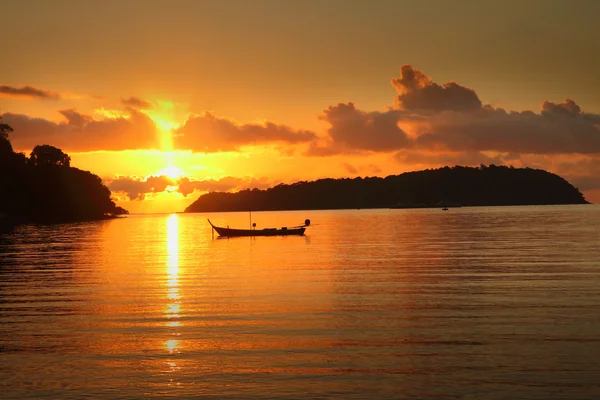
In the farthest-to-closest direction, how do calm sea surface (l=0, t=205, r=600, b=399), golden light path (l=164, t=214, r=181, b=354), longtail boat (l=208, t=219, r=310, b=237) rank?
longtail boat (l=208, t=219, r=310, b=237), golden light path (l=164, t=214, r=181, b=354), calm sea surface (l=0, t=205, r=600, b=399)

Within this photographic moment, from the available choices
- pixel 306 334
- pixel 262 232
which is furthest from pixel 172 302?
pixel 262 232

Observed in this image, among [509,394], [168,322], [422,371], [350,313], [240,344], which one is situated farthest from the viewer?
[350,313]

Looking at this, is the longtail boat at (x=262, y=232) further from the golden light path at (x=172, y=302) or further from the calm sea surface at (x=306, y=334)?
the calm sea surface at (x=306, y=334)

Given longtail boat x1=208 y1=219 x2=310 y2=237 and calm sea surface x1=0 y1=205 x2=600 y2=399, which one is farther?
longtail boat x1=208 y1=219 x2=310 y2=237

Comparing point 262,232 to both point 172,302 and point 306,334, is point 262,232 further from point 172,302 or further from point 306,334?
point 306,334

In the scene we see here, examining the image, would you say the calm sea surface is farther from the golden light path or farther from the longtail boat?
the longtail boat

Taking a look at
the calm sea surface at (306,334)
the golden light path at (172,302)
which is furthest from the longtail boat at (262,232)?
the calm sea surface at (306,334)

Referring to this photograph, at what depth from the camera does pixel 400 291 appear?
3731 centimetres

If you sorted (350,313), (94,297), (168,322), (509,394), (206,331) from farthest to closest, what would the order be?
(94,297), (350,313), (168,322), (206,331), (509,394)

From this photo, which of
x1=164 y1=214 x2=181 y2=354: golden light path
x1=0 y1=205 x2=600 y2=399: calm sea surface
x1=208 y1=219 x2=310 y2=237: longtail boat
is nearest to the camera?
x1=0 y1=205 x2=600 y2=399: calm sea surface

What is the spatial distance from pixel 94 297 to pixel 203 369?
19.4m

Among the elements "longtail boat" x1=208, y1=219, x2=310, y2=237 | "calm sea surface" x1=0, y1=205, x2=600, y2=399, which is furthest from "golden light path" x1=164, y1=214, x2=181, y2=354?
"longtail boat" x1=208, y1=219, x2=310, y2=237

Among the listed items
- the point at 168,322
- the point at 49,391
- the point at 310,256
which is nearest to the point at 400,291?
the point at 168,322

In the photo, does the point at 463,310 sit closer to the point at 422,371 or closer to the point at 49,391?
the point at 422,371
